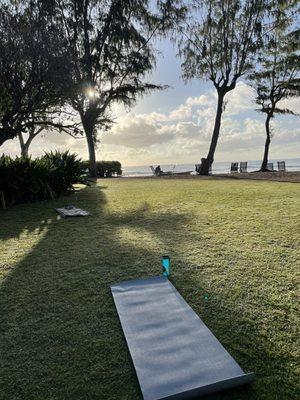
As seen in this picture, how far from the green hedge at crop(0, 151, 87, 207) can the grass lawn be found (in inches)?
85.5

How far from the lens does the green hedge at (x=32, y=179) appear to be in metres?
8.93

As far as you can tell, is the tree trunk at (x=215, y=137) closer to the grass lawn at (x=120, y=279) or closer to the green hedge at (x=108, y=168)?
the green hedge at (x=108, y=168)

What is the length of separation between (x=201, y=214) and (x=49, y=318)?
186 inches

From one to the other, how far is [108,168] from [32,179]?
16.5 m

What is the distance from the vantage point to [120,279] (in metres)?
3.82

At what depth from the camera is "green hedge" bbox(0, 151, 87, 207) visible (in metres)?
8.93

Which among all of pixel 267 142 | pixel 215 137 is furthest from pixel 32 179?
pixel 267 142

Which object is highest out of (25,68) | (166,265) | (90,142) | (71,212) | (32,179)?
(25,68)

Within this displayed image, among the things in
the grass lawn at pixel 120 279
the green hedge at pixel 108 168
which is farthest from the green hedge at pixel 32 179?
the green hedge at pixel 108 168

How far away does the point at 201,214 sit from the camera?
23.2ft

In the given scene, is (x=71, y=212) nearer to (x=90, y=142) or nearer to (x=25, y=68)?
(x=25, y=68)

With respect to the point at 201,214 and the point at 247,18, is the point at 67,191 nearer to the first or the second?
the point at 201,214

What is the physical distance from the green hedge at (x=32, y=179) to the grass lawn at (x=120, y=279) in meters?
2.17

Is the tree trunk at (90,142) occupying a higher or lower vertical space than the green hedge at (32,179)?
higher
